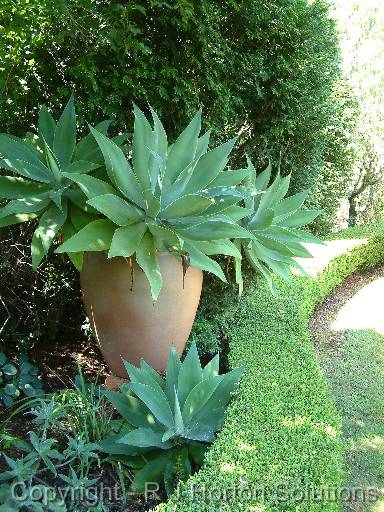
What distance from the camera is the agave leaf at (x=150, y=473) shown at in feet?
8.16

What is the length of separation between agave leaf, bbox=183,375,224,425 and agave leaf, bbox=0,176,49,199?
4.07 feet

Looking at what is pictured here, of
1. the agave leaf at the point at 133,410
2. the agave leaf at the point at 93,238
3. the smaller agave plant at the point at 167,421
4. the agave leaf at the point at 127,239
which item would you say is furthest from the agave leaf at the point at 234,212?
the agave leaf at the point at 133,410

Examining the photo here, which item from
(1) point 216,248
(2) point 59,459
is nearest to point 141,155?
(1) point 216,248

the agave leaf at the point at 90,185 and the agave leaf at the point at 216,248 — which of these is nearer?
the agave leaf at the point at 90,185

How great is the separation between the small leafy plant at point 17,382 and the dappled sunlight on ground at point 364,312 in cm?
335

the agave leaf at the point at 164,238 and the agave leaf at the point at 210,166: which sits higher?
the agave leaf at the point at 210,166

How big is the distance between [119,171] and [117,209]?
8.0 inches

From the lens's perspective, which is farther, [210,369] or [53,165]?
[210,369]

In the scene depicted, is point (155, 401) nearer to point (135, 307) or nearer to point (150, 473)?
point (150, 473)

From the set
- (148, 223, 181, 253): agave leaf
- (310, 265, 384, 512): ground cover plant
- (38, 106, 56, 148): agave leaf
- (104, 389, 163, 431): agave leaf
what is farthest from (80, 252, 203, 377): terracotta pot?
(310, 265, 384, 512): ground cover plant

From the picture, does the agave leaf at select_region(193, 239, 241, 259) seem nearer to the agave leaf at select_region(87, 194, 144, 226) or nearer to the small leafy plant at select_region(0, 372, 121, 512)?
the agave leaf at select_region(87, 194, 144, 226)

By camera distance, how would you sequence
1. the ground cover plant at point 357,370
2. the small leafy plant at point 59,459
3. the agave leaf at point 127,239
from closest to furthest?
1. the small leafy plant at point 59,459
2. the agave leaf at point 127,239
3. the ground cover plant at point 357,370

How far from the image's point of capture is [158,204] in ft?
8.66

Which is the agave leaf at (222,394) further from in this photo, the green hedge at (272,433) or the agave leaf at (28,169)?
the agave leaf at (28,169)
